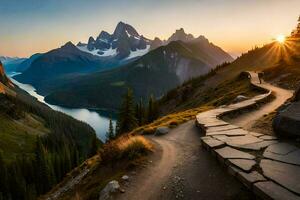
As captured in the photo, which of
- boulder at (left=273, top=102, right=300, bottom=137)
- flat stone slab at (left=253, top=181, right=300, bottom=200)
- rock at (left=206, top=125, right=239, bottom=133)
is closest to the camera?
flat stone slab at (left=253, top=181, right=300, bottom=200)

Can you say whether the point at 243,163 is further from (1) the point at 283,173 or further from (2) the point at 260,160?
(1) the point at 283,173

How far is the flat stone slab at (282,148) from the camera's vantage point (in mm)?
12480

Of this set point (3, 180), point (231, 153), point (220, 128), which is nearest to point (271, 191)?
point (231, 153)

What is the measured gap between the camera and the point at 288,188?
950cm

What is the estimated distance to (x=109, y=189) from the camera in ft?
42.7

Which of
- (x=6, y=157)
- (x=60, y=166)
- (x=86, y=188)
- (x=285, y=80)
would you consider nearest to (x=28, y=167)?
(x=60, y=166)

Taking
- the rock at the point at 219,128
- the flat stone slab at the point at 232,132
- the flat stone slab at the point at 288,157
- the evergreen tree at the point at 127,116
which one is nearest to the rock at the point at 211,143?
the flat stone slab at the point at 232,132

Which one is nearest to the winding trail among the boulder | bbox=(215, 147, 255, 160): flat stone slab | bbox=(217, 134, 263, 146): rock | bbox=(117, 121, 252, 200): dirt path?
bbox=(117, 121, 252, 200): dirt path

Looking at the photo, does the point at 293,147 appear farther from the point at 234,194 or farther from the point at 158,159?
the point at 158,159

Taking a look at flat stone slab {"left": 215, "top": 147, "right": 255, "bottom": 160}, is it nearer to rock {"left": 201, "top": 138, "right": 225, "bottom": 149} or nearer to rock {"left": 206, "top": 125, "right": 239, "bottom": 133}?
rock {"left": 201, "top": 138, "right": 225, "bottom": 149}

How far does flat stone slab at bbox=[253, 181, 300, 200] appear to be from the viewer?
29.7 ft

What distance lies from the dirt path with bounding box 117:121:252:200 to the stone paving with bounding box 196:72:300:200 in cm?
48

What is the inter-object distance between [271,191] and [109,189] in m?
6.73

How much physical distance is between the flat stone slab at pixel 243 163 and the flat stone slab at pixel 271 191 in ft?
4.03
